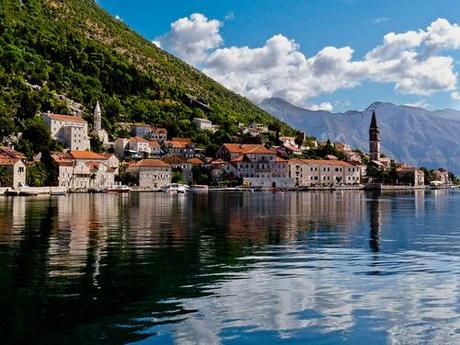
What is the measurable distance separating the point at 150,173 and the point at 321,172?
167ft

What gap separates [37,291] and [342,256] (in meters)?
12.3

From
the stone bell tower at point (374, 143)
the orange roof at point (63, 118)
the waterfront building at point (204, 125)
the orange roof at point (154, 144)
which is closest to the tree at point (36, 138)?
the orange roof at point (63, 118)

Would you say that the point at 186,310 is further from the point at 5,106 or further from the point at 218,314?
the point at 5,106

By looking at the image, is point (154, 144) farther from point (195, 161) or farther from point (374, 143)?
point (374, 143)

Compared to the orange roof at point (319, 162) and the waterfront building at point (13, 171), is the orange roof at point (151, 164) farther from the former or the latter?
the orange roof at point (319, 162)

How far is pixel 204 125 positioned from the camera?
165 metres

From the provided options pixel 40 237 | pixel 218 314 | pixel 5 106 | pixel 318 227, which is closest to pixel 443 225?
pixel 318 227

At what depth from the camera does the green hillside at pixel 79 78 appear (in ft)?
450

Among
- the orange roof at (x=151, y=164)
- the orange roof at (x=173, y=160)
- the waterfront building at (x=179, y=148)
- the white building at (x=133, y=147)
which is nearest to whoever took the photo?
the orange roof at (x=151, y=164)

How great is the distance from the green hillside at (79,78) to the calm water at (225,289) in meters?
104

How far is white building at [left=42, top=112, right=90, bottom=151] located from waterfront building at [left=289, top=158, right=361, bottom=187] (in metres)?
53.3

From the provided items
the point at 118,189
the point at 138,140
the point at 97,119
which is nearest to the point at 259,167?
the point at 138,140

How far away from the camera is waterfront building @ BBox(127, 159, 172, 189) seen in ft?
395

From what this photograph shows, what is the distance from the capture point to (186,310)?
13.3m
